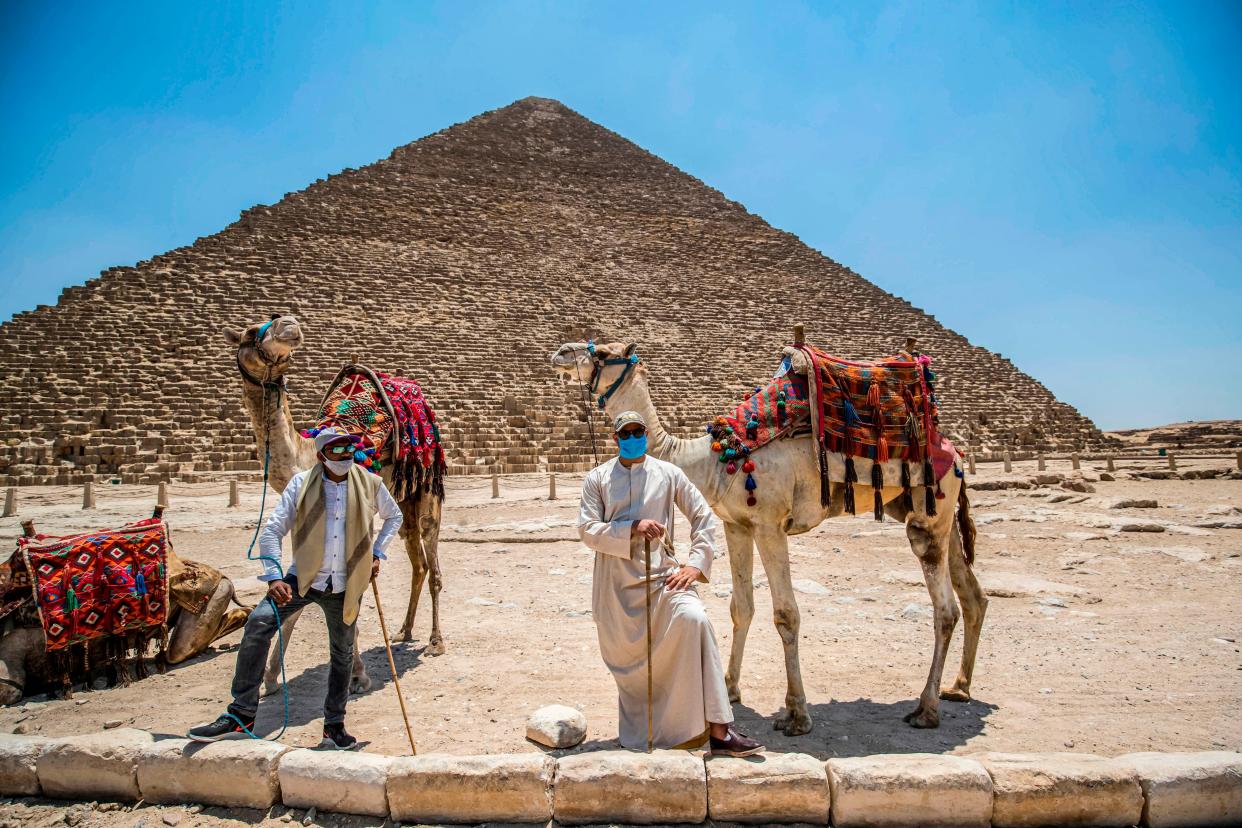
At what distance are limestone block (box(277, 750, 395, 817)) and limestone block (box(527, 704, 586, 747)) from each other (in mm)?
560

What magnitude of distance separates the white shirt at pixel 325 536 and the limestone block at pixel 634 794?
101cm

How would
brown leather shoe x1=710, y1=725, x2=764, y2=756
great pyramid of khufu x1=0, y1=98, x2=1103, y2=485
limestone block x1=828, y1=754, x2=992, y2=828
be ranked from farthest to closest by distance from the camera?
great pyramid of khufu x1=0, y1=98, x2=1103, y2=485, brown leather shoe x1=710, y1=725, x2=764, y2=756, limestone block x1=828, y1=754, x2=992, y2=828

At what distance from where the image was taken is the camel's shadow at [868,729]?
8.07ft

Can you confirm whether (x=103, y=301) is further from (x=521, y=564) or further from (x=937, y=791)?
(x=937, y=791)

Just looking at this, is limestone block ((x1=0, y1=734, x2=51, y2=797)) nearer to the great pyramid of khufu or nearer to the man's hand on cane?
the man's hand on cane

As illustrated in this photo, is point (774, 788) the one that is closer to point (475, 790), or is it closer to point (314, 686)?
point (475, 790)

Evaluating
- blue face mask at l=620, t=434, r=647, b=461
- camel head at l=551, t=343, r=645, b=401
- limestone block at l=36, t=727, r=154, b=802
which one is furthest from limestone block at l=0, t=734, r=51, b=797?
camel head at l=551, t=343, r=645, b=401

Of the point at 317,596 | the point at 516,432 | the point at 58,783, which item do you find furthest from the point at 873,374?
the point at 516,432

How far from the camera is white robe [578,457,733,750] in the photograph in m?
2.21

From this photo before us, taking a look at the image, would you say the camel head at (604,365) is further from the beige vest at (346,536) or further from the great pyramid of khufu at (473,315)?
the great pyramid of khufu at (473,315)

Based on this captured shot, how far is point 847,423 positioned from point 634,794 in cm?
162

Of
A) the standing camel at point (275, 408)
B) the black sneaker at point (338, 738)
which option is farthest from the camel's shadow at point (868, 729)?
the standing camel at point (275, 408)

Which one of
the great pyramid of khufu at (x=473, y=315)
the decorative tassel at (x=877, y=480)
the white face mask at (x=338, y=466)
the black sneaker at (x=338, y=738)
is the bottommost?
the black sneaker at (x=338, y=738)

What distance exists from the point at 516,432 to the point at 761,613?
19386 mm
